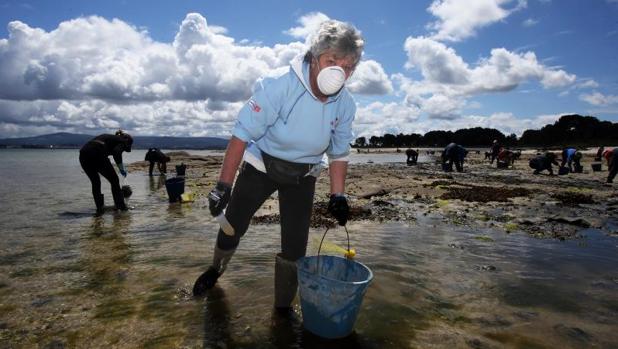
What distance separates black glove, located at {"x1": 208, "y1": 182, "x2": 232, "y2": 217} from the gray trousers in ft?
0.71

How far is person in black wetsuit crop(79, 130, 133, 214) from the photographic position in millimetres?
9016

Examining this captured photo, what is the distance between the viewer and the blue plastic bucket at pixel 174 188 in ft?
34.8

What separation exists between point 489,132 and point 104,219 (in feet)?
449

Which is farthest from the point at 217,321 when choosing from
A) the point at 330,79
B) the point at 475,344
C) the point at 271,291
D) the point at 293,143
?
the point at 330,79

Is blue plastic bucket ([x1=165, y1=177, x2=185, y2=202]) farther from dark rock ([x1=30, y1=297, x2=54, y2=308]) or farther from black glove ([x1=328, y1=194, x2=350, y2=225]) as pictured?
black glove ([x1=328, y1=194, x2=350, y2=225])

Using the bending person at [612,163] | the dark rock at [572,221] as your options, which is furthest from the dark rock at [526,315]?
the bending person at [612,163]

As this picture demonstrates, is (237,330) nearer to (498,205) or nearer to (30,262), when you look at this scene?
(30,262)

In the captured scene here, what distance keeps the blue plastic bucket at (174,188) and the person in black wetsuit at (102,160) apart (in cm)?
139

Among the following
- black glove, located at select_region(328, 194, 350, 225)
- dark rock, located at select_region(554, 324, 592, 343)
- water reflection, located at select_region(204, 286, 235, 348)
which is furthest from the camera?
black glove, located at select_region(328, 194, 350, 225)

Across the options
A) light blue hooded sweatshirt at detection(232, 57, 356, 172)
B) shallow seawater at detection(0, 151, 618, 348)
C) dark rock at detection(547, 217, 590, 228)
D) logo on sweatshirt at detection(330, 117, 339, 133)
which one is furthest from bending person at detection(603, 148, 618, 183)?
light blue hooded sweatshirt at detection(232, 57, 356, 172)

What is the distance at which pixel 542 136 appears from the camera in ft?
276

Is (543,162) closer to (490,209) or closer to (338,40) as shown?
(490,209)

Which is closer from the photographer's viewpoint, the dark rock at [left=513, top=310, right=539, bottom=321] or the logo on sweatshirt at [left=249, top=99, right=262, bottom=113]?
the logo on sweatshirt at [left=249, top=99, right=262, bottom=113]

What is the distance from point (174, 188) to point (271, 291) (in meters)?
7.48
